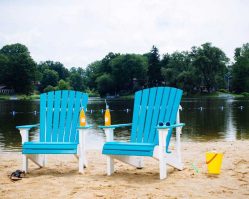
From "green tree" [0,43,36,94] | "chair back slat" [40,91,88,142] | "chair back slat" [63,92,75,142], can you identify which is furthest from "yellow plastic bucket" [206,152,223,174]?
"green tree" [0,43,36,94]

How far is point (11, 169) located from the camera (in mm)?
6230

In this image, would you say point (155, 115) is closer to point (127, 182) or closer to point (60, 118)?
point (127, 182)

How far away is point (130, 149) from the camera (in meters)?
5.14

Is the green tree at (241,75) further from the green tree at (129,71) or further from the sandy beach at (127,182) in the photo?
the sandy beach at (127,182)

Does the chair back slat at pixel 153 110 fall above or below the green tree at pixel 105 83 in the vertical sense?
below

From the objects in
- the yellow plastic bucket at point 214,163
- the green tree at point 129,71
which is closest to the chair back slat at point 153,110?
the yellow plastic bucket at point 214,163

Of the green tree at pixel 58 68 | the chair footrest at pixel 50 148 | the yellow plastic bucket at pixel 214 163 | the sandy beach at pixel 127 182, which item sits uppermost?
the green tree at pixel 58 68

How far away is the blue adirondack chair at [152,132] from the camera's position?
16.9 feet

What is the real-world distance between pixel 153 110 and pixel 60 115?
161 cm

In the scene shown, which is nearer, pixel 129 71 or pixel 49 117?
pixel 49 117

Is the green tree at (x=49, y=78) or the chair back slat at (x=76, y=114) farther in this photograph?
the green tree at (x=49, y=78)

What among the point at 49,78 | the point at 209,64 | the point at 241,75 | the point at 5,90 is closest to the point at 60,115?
the point at 209,64

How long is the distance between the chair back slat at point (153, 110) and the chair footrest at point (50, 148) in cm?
100

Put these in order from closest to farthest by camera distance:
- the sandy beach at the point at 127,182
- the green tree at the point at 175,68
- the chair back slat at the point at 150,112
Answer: the sandy beach at the point at 127,182, the chair back slat at the point at 150,112, the green tree at the point at 175,68
